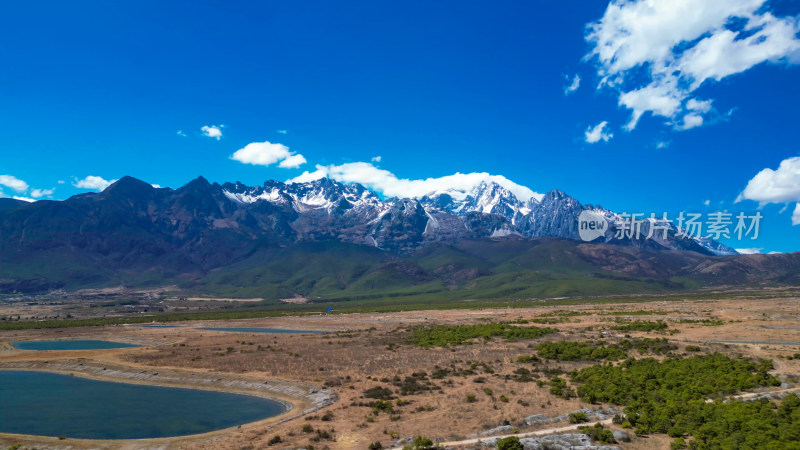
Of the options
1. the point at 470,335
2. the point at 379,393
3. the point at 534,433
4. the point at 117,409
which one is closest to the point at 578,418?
the point at 534,433

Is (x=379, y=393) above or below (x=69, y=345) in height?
above

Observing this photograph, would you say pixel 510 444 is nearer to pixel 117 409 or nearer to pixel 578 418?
pixel 578 418

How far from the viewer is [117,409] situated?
2121 inches

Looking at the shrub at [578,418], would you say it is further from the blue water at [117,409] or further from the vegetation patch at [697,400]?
the blue water at [117,409]

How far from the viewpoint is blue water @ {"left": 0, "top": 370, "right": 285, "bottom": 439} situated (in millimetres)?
46062

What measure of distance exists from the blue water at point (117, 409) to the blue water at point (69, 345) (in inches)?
1645

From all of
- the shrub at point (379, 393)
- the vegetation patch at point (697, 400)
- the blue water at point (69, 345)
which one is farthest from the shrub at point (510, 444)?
the blue water at point (69, 345)

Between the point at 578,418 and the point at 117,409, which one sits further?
the point at 117,409

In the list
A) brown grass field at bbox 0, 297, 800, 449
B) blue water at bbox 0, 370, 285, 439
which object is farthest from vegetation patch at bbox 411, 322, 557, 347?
blue water at bbox 0, 370, 285, 439

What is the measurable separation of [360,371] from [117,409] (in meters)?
30.9

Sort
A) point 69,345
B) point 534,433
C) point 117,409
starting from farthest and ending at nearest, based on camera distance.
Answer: point 69,345
point 117,409
point 534,433

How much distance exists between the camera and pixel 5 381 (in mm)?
70062

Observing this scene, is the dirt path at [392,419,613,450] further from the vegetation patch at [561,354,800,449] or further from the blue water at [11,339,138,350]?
the blue water at [11,339,138,350]

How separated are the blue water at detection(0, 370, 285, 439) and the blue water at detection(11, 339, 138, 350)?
41.8m
